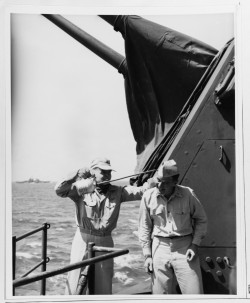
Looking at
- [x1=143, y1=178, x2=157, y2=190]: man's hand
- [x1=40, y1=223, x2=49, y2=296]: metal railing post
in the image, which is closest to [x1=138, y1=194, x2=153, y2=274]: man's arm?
[x1=143, y1=178, x2=157, y2=190]: man's hand

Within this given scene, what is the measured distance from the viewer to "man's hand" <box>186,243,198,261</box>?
10.0 ft

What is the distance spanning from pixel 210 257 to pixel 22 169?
147 cm

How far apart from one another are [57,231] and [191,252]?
959 millimetres

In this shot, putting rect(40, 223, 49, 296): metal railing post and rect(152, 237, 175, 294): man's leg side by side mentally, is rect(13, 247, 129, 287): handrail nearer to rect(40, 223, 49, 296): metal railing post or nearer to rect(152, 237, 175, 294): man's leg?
rect(152, 237, 175, 294): man's leg

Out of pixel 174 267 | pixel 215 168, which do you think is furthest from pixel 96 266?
pixel 215 168

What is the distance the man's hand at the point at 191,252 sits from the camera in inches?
120

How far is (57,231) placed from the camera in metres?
3.37

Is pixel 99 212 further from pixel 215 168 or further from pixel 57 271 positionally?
pixel 215 168

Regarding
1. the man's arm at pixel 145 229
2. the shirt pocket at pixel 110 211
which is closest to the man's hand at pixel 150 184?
the man's arm at pixel 145 229

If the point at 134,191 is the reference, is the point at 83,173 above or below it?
above

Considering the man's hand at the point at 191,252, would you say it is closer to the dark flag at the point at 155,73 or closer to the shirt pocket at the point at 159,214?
the shirt pocket at the point at 159,214

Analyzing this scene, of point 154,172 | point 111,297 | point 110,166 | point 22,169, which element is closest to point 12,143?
point 22,169
